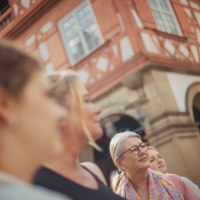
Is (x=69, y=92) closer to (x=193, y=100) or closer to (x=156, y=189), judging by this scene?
(x=156, y=189)

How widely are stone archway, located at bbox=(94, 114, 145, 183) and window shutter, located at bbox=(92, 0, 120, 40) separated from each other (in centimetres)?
181

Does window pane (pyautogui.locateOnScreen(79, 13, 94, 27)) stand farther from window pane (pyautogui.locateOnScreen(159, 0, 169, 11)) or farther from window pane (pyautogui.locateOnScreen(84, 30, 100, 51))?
window pane (pyautogui.locateOnScreen(159, 0, 169, 11))

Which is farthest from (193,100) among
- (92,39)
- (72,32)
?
(72,32)

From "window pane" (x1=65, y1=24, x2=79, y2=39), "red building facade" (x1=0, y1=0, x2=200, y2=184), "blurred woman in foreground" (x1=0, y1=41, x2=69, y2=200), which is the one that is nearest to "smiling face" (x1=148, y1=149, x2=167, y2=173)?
"blurred woman in foreground" (x1=0, y1=41, x2=69, y2=200)

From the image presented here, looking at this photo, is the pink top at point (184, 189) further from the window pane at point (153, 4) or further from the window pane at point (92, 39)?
the window pane at point (153, 4)

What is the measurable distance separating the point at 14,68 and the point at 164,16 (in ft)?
30.0

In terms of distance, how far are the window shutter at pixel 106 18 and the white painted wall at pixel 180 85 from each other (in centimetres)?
152

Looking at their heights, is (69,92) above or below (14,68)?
above

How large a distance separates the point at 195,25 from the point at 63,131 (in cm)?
929

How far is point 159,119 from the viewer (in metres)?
7.78

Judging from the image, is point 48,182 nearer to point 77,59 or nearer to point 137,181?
point 137,181

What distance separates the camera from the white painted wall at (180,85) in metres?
8.31

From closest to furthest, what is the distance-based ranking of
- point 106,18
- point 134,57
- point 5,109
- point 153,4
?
1. point 5,109
2. point 134,57
3. point 106,18
4. point 153,4

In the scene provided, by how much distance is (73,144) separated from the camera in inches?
70.2
